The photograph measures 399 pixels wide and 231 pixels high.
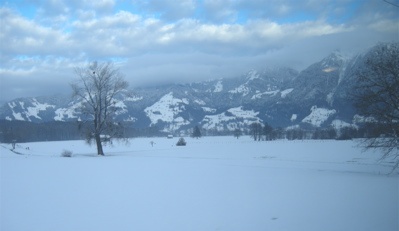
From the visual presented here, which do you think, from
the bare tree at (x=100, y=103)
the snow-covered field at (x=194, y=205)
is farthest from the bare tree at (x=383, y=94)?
the bare tree at (x=100, y=103)

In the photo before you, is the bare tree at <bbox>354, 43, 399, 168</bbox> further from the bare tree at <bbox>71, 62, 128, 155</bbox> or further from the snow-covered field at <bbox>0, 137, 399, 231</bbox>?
the bare tree at <bbox>71, 62, 128, 155</bbox>

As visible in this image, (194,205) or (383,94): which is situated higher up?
(383,94)

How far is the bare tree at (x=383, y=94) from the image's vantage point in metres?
22.0

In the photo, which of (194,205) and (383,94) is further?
(383,94)

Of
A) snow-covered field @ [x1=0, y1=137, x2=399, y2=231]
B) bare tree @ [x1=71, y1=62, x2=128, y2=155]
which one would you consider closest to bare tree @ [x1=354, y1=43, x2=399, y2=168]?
snow-covered field @ [x1=0, y1=137, x2=399, y2=231]

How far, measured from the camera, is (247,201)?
12.0m

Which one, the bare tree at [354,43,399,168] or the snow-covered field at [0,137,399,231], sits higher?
the bare tree at [354,43,399,168]

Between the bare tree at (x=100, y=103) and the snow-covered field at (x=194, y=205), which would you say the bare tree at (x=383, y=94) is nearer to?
the snow-covered field at (x=194, y=205)

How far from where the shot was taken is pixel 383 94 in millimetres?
22828

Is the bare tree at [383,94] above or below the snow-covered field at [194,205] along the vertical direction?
above

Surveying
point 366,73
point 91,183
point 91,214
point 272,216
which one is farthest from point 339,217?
point 366,73

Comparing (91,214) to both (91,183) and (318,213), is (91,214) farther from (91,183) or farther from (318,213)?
(318,213)

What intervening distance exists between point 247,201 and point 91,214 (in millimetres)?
6514

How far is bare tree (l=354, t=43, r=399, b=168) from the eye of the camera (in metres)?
22.0
